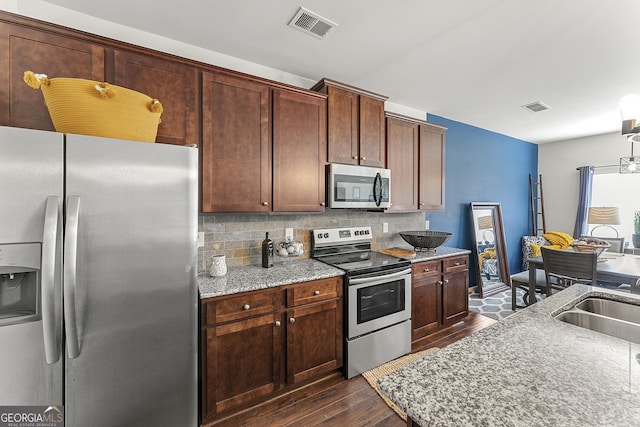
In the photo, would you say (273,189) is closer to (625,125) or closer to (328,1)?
(328,1)

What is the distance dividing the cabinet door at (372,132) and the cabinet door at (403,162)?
154mm

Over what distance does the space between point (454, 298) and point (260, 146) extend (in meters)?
2.73

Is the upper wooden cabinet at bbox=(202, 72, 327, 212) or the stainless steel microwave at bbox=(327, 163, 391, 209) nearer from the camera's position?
the upper wooden cabinet at bbox=(202, 72, 327, 212)

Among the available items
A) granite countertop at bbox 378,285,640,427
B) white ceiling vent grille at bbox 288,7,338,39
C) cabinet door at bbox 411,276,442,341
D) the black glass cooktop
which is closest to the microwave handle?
the black glass cooktop

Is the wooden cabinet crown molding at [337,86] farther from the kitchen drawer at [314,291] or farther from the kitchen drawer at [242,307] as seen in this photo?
the kitchen drawer at [242,307]

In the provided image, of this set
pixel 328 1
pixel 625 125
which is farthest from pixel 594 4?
pixel 328 1

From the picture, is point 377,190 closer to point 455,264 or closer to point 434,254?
point 434,254

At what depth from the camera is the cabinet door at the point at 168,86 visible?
5.52 feet

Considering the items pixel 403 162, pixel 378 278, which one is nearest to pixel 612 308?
pixel 378 278

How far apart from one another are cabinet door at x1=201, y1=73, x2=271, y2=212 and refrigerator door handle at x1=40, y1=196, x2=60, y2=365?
0.85 meters

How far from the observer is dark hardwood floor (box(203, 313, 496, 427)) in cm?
180

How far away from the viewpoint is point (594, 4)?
1.75 meters

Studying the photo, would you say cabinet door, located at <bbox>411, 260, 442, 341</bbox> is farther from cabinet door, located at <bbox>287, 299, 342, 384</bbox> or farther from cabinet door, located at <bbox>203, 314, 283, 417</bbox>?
cabinet door, located at <bbox>203, 314, 283, 417</bbox>

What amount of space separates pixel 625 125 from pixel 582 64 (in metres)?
1.05
